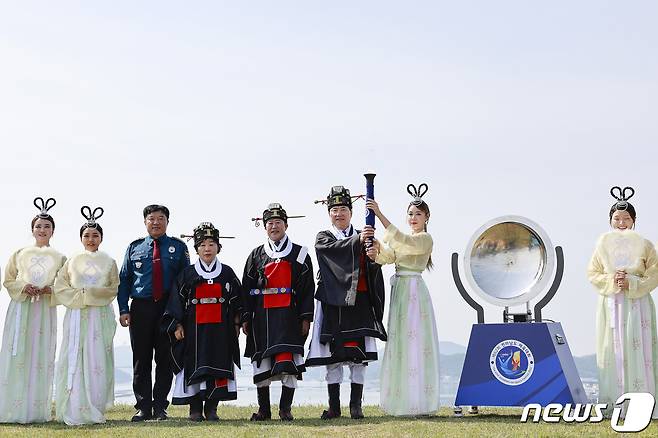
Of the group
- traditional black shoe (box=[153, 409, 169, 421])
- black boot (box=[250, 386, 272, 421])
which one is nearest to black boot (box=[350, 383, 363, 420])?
black boot (box=[250, 386, 272, 421])

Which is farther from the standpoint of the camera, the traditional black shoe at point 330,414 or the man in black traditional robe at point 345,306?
the traditional black shoe at point 330,414

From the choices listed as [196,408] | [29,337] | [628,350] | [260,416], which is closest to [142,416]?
[196,408]

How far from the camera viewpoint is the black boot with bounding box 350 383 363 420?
7.23m

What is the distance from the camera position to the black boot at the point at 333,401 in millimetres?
7336

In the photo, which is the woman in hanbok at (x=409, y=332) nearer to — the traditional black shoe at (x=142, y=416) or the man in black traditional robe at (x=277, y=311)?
the man in black traditional robe at (x=277, y=311)

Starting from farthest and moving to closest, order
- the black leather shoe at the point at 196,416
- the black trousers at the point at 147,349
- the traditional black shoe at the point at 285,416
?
1. the black trousers at the point at 147,349
2. the black leather shoe at the point at 196,416
3. the traditional black shoe at the point at 285,416

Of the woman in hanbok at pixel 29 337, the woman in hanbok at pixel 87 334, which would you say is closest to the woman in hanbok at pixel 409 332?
the woman in hanbok at pixel 87 334

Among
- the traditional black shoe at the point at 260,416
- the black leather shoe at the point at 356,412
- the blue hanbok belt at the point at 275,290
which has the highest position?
the blue hanbok belt at the point at 275,290

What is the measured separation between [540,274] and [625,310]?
77cm

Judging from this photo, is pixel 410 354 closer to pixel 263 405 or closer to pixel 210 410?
pixel 263 405

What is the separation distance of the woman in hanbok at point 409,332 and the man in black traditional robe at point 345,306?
136 millimetres

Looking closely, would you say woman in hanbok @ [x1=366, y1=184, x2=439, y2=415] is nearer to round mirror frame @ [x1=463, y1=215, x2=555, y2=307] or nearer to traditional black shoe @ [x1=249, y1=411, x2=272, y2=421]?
round mirror frame @ [x1=463, y1=215, x2=555, y2=307]

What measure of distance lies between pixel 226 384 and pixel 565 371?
2.68m

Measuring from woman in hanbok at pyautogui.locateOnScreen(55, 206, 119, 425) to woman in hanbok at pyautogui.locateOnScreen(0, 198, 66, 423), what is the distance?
0.71 feet
